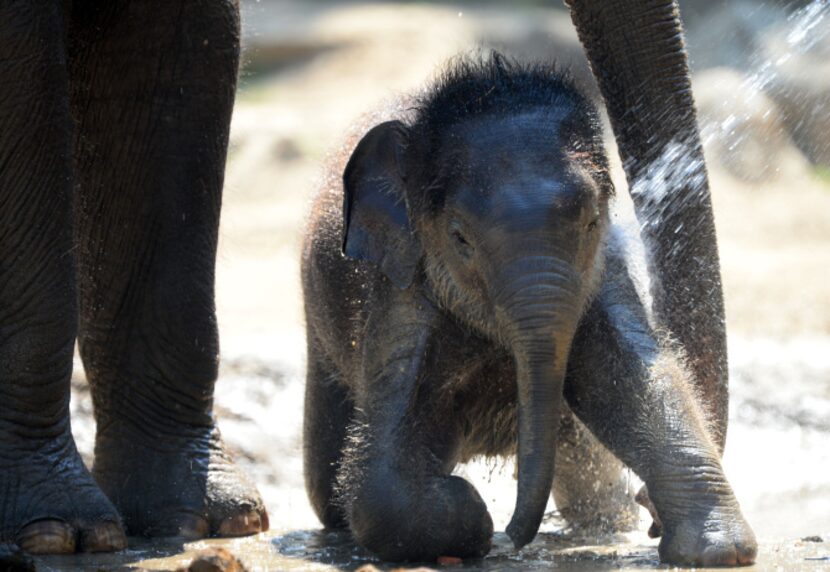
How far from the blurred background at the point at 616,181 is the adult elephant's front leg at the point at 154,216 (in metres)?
0.48

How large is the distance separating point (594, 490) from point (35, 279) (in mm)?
1771

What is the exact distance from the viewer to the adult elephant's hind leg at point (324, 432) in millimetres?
5621

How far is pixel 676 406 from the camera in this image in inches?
179

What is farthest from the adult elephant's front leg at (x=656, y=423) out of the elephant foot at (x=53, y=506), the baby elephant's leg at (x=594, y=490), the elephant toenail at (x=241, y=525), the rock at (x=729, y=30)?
the rock at (x=729, y=30)

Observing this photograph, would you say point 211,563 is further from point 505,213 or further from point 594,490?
point 594,490

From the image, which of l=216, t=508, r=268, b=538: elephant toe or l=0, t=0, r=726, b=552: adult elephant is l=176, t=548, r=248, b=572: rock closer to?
l=0, t=0, r=726, b=552: adult elephant

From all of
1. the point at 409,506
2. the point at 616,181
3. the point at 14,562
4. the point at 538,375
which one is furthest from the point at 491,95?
the point at 616,181

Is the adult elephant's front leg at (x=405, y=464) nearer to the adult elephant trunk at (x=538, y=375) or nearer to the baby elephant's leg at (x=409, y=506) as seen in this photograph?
the baby elephant's leg at (x=409, y=506)

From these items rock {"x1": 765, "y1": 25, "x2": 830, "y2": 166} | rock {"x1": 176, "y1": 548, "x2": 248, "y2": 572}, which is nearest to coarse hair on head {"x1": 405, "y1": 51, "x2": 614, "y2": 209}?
rock {"x1": 176, "y1": 548, "x2": 248, "y2": 572}

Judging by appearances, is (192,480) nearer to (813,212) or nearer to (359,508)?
(359,508)

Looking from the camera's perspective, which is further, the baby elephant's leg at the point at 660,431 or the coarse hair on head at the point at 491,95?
the coarse hair on head at the point at 491,95

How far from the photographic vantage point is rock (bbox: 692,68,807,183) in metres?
15.7

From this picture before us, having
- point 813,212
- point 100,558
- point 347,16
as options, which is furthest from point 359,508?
point 347,16

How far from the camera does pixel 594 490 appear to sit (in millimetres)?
5520
